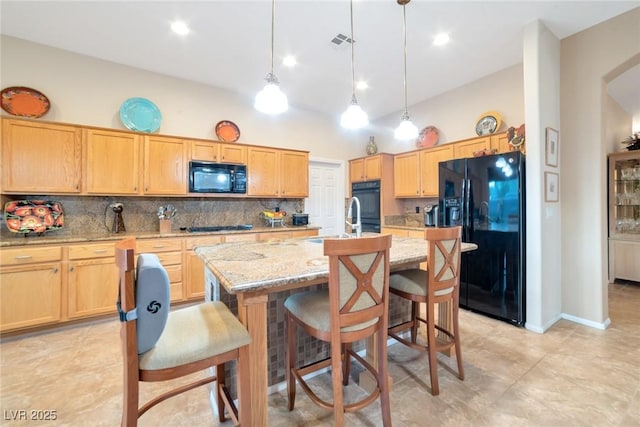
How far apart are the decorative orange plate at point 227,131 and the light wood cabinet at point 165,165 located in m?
0.63

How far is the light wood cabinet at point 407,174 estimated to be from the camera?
14.3 ft

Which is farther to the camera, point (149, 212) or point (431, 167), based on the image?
point (431, 167)

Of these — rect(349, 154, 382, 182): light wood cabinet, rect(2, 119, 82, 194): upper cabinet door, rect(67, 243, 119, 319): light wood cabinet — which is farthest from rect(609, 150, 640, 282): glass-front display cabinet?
rect(2, 119, 82, 194): upper cabinet door

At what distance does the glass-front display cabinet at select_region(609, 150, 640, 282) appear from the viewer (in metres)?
4.04

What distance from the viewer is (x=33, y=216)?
2.80 m

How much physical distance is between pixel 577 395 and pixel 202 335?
2310 millimetres

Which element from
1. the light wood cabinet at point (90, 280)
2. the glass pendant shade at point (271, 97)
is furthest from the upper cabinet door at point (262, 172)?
the glass pendant shade at point (271, 97)

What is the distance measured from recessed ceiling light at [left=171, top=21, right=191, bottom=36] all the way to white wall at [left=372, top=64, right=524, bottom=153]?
3576mm

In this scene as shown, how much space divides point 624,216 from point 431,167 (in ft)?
10.4

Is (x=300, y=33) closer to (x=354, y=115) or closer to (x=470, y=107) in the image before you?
(x=354, y=115)

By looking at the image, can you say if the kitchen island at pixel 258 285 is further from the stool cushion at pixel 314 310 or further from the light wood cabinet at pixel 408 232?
the light wood cabinet at pixel 408 232

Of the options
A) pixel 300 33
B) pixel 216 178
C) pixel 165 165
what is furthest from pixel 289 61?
pixel 165 165

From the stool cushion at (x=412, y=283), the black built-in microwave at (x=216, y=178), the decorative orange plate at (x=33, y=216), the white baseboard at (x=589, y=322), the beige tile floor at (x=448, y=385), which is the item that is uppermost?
the black built-in microwave at (x=216, y=178)

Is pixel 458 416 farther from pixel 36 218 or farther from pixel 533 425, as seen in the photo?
pixel 36 218
